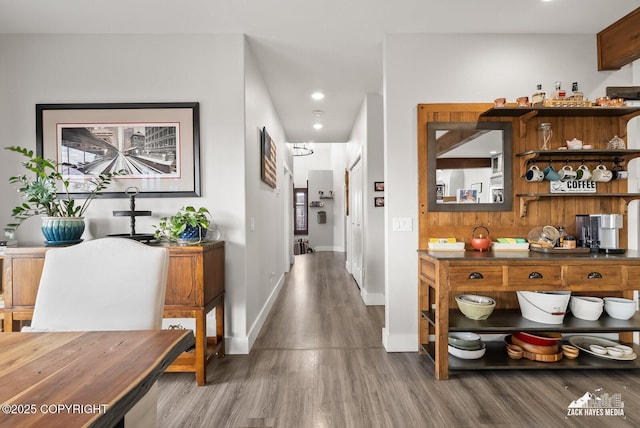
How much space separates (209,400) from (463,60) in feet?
10.5

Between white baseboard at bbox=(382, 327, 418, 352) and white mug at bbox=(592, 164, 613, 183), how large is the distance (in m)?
1.94

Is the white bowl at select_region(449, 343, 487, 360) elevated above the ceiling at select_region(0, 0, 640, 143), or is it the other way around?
the ceiling at select_region(0, 0, 640, 143)

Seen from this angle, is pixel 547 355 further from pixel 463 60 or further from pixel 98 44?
pixel 98 44

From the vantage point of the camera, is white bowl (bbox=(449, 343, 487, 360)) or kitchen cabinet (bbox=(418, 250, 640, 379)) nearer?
kitchen cabinet (bbox=(418, 250, 640, 379))

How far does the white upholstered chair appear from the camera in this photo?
1329 millimetres

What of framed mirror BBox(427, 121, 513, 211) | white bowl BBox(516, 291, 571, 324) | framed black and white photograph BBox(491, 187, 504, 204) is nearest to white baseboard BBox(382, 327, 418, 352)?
white bowl BBox(516, 291, 571, 324)

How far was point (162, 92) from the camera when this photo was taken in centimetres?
273

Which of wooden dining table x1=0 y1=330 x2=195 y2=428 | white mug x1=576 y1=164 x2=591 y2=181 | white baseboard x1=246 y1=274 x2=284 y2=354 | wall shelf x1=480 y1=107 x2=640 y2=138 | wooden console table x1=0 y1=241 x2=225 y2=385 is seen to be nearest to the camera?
wooden dining table x1=0 y1=330 x2=195 y2=428

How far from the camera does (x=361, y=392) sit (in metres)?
2.14

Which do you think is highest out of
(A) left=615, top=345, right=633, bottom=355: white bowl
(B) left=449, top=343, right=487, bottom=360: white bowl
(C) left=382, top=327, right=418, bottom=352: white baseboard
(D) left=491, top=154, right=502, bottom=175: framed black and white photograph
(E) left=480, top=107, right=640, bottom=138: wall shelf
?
(E) left=480, top=107, right=640, bottom=138: wall shelf

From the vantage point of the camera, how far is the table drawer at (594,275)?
225cm

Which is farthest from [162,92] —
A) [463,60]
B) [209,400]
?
Result: [463,60]

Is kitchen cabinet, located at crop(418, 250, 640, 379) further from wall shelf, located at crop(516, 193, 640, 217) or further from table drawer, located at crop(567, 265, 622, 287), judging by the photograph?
wall shelf, located at crop(516, 193, 640, 217)

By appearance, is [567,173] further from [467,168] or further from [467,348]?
[467,348]
